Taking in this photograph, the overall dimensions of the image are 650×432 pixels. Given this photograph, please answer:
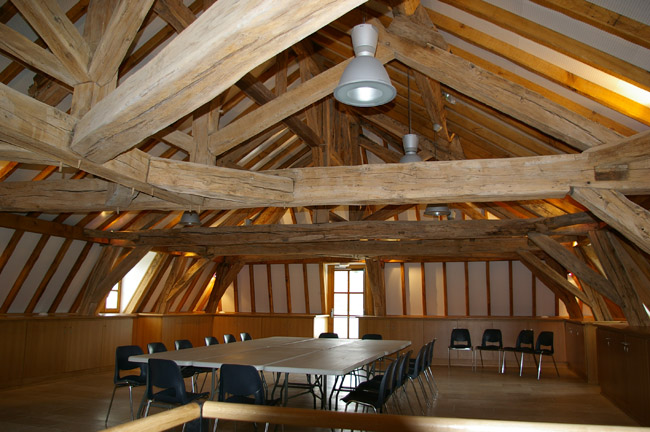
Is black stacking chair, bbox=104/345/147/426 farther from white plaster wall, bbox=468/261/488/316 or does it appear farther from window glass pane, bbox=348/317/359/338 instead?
white plaster wall, bbox=468/261/488/316

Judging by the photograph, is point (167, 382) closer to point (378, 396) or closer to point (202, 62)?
point (378, 396)

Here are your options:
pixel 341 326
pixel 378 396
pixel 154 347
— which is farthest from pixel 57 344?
pixel 341 326

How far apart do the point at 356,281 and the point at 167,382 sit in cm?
974

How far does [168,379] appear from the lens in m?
4.62

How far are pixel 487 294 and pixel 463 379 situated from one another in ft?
12.6

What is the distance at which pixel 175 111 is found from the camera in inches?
110

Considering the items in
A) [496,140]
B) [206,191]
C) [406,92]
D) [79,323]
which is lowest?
[79,323]

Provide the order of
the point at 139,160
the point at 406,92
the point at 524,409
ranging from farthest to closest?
1. the point at 406,92
2. the point at 524,409
3. the point at 139,160

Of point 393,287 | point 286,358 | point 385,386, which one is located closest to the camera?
point 385,386

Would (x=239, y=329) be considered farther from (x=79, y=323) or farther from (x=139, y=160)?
(x=139, y=160)

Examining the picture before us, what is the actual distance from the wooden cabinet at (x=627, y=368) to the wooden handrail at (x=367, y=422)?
4.32m

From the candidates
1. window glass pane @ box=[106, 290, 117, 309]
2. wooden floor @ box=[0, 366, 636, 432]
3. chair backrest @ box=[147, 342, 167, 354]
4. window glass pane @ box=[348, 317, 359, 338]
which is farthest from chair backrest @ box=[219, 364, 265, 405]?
window glass pane @ box=[348, 317, 359, 338]

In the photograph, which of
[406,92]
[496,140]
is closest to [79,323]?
[406,92]

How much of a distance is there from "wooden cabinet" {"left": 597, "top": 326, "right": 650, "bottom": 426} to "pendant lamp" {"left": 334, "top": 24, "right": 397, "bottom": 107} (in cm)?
413
